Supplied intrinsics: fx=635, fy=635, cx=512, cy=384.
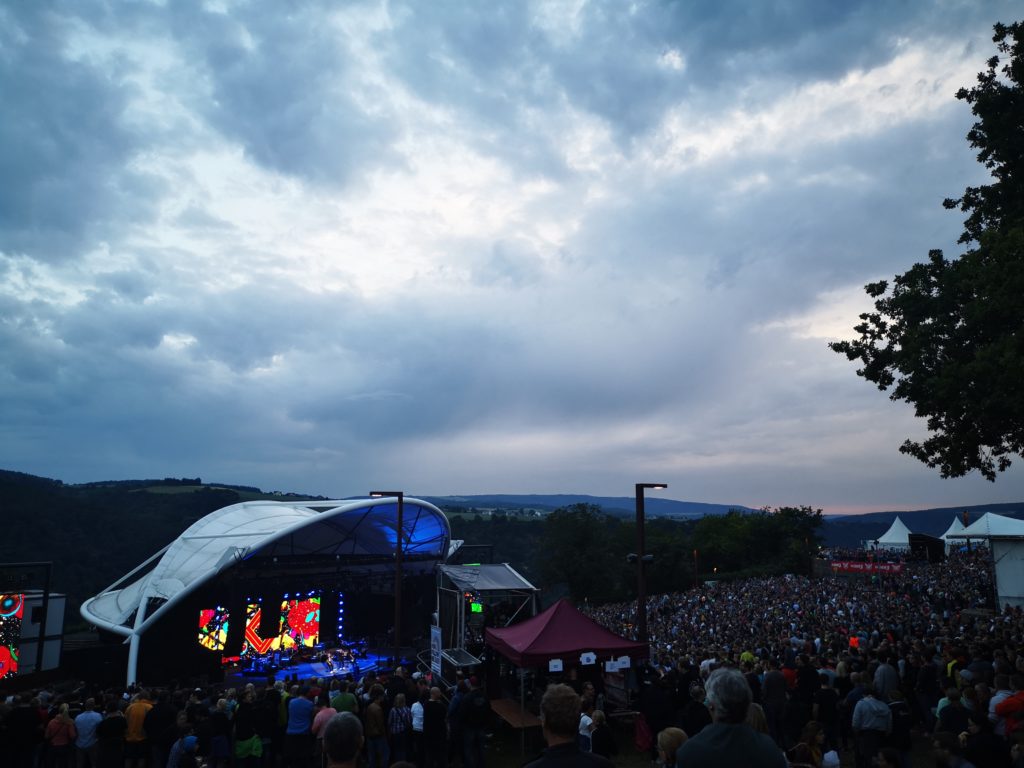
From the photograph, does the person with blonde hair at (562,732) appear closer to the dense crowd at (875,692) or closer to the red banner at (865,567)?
the dense crowd at (875,692)

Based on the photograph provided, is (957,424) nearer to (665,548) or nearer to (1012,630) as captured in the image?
(1012,630)

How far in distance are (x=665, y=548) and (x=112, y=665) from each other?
161 ft

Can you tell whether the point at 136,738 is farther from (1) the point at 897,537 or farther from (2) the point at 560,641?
(1) the point at 897,537

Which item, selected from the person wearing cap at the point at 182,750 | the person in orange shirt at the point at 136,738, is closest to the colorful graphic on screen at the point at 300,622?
the person in orange shirt at the point at 136,738

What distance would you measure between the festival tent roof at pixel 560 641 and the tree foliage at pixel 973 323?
8.16 m

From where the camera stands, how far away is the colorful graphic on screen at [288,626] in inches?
1039

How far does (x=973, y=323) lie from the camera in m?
13.2

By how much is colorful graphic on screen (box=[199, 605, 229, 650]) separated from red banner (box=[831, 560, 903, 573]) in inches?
1448

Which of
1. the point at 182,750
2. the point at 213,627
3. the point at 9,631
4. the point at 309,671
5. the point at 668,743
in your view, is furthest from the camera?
the point at 213,627

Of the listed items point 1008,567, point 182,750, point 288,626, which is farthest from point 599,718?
point 1008,567

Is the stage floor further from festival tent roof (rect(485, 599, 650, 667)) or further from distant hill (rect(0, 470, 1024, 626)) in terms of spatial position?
distant hill (rect(0, 470, 1024, 626))

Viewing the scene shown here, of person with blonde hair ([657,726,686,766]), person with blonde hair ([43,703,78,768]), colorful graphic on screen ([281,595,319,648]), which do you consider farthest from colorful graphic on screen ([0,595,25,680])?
person with blonde hair ([657,726,686,766])

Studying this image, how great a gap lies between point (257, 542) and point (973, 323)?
965 inches

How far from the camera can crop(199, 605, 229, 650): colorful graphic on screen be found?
24.9m
